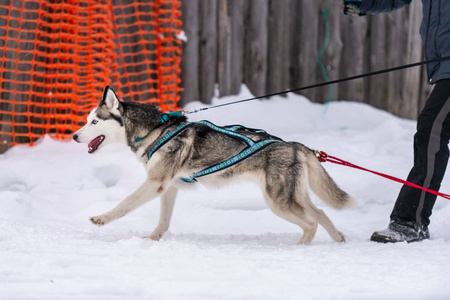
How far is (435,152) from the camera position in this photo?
407cm

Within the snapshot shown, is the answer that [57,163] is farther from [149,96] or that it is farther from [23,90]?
[149,96]

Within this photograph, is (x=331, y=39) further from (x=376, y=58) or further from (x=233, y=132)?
(x=233, y=132)

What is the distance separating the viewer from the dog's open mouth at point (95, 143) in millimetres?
4336

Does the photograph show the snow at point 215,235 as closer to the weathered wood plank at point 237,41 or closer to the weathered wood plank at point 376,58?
the weathered wood plank at point 237,41

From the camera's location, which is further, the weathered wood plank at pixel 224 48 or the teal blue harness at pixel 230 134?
the weathered wood plank at pixel 224 48

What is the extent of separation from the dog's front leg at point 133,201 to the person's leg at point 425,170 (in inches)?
65.2

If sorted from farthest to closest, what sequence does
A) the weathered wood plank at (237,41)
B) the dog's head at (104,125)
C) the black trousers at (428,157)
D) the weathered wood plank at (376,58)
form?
the weathered wood plank at (376,58) < the weathered wood plank at (237,41) < the dog's head at (104,125) < the black trousers at (428,157)

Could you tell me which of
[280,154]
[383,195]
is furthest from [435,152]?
[383,195]

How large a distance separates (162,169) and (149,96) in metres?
3.16

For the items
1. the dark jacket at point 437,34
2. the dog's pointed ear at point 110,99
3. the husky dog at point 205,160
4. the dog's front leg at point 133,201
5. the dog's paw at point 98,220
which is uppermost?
the dark jacket at point 437,34

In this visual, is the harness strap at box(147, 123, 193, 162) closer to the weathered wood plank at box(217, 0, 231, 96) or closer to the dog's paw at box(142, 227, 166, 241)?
the dog's paw at box(142, 227, 166, 241)

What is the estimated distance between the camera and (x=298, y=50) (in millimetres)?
8281

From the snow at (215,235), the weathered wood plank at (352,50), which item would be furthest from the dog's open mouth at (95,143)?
the weathered wood plank at (352,50)

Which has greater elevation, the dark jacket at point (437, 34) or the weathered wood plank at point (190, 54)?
the dark jacket at point (437, 34)
